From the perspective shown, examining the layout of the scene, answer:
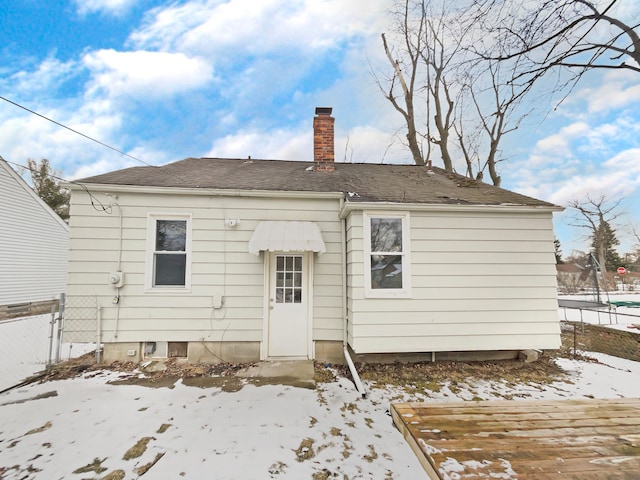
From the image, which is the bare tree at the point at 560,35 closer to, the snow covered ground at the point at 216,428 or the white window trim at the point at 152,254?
the snow covered ground at the point at 216,428

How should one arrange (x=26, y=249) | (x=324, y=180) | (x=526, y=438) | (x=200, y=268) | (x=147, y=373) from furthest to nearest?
(x=26, y=249) → (x=324, y=180) → (x=200, y=268) → (x=147, y=373) → (x=526, y=438)

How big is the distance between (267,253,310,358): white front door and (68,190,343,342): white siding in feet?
0.76

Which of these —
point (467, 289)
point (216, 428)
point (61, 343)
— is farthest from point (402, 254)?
point (61, 343)

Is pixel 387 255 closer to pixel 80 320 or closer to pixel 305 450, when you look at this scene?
pixel 305 450

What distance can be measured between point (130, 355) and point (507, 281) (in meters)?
8.28

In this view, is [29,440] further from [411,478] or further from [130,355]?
[411,478]

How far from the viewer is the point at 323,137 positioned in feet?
27.5

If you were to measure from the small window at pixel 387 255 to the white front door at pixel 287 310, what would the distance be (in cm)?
153

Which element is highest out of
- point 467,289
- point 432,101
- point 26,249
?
point 432,101

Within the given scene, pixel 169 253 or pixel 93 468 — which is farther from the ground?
pixel 169 253

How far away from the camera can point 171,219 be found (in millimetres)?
6160

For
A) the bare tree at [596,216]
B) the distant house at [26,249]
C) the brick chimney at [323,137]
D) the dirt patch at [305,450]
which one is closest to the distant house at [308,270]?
the dirt patch at [305,450]

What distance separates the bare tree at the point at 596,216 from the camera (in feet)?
92.7

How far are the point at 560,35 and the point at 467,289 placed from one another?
464cm
